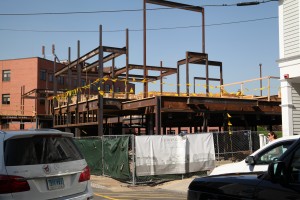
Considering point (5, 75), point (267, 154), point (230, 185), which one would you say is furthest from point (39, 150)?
point (5, 75)

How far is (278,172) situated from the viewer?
3986mm

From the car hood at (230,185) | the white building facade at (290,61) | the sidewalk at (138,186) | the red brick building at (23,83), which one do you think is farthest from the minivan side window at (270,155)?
the red brick building at (23,83)

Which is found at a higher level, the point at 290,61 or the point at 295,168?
the point at 290,61

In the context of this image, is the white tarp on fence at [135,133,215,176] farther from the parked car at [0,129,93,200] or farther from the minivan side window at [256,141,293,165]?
the parked car at [0,129,93,200]

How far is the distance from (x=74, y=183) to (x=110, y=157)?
10.2 m

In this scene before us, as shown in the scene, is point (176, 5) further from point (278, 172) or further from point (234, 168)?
point (278, 172)

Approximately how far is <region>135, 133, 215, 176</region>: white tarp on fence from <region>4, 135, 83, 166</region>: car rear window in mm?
8263

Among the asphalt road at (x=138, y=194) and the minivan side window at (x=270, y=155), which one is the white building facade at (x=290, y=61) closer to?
the asphalt road at (x=138, y=194)

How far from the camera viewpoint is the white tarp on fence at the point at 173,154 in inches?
579

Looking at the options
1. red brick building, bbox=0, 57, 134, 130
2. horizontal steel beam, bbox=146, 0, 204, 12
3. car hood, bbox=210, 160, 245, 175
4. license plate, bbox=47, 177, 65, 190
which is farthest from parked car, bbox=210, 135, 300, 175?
red brick building, bbox=0, 57, 134, 130

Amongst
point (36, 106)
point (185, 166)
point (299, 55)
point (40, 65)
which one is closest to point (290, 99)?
point (299, 55)

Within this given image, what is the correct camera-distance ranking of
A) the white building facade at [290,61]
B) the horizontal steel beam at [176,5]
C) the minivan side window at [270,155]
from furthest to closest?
the horizontal steel beam at [176,5] < the white building facade at [290,61] < the minivan side window at [270,155]

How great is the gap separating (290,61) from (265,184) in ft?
42.2

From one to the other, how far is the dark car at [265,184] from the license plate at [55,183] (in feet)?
6.85
